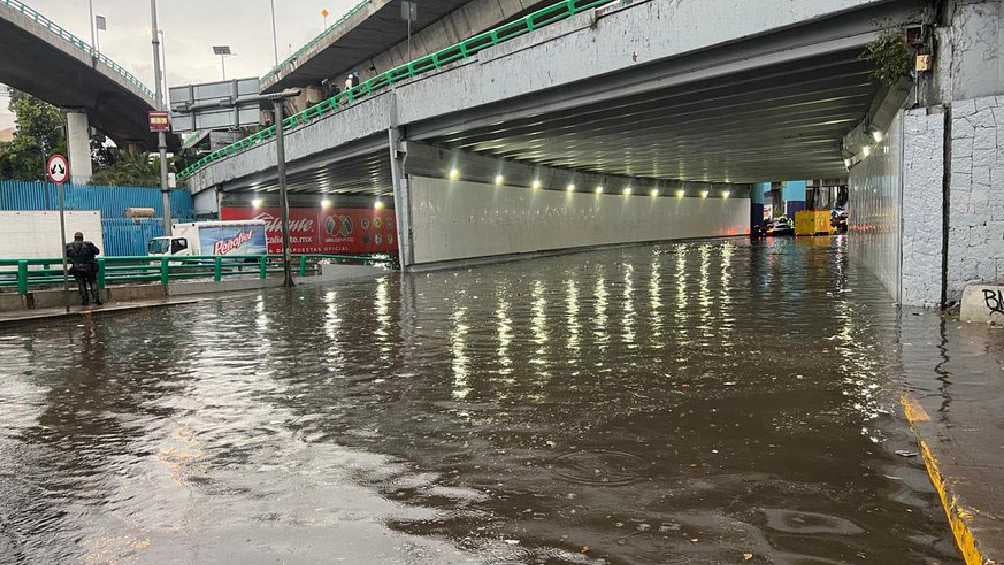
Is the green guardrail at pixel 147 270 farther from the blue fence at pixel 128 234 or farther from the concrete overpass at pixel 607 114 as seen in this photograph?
the blue fence at pixel 128 234

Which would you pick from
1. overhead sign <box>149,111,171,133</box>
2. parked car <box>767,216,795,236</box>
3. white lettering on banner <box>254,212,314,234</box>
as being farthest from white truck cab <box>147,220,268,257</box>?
parked car <box>767,216,795,236</box>

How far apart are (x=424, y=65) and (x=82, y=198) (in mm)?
19425

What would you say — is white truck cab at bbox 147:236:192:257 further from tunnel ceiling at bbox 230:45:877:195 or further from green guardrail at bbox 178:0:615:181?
tunnel ceiling at bbox 230:45:877:195

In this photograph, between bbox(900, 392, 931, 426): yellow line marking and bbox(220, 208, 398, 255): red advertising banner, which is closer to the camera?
bbox(900, 392, 931, 426): yellow line marking

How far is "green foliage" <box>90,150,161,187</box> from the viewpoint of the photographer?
58.4m

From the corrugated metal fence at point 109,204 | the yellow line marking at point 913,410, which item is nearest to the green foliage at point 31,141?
the corrugated metal fence at point 109,204

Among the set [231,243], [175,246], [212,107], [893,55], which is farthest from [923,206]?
[212,107]

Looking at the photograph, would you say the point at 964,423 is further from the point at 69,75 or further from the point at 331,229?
the point at 69,75

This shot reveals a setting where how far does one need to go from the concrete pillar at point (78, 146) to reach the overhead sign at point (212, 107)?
96.4ft

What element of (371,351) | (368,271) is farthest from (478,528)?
(368,271)

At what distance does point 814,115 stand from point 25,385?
2620 centimetres

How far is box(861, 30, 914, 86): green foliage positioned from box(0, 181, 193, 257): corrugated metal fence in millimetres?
31521

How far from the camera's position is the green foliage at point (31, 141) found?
205ft

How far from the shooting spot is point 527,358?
31.2 ft
